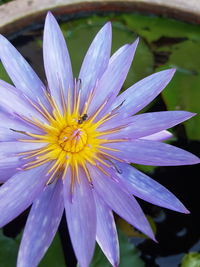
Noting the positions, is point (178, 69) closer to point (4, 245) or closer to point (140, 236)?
point (140, 236)

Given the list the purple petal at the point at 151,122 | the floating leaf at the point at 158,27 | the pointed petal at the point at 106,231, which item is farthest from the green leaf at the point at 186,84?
the pointed petal at the point at 106,231

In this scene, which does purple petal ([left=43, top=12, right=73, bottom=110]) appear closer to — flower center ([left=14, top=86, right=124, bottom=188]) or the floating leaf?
flower center ([left=14, top=86, right=124, bottom=188])

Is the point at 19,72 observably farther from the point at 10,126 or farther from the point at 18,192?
the point at 18,192

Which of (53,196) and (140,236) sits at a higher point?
(53,196)

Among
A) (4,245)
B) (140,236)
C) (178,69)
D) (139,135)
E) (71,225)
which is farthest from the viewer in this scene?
(178,69)

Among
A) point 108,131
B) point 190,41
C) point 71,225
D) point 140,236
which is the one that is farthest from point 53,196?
point 190,41

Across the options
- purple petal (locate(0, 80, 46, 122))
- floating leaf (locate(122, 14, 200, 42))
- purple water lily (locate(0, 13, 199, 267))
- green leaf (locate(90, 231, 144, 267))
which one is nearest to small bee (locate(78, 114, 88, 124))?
purple water lily (locate(0, 13, 199, 267))

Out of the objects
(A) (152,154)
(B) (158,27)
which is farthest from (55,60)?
(B) (158,27)
